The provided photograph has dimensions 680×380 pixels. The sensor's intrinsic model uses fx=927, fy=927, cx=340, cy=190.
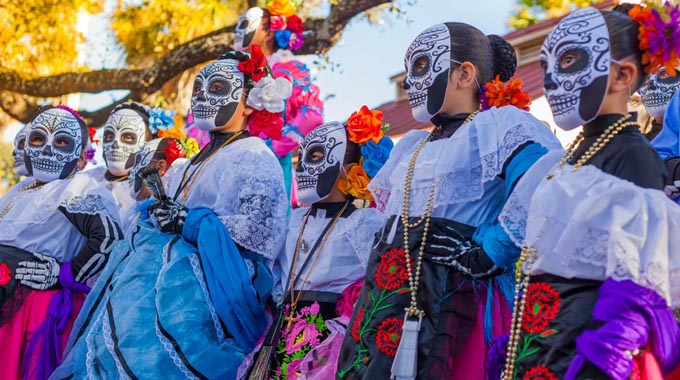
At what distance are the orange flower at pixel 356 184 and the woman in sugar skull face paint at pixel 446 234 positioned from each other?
79 cm

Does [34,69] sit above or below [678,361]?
above

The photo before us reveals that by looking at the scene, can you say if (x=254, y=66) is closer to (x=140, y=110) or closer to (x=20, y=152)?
(x=140, y=110)

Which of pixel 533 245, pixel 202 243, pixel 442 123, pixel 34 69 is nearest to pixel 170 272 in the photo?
pixel 202 243

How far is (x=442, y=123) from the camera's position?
425cm

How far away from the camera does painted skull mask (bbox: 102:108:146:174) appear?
7242 millimetres

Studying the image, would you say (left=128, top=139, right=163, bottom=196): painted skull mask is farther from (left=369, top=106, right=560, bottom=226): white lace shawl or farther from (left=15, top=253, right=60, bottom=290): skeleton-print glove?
(left=369, top=106, right=560, bottom=226): white lace shawl

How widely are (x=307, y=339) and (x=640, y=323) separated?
210 cm

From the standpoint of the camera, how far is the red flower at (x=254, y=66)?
5.47 m

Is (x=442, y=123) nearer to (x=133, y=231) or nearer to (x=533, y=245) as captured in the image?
(x=533, y=245)

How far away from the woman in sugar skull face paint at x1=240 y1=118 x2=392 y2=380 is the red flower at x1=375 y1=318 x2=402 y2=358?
0.75 m

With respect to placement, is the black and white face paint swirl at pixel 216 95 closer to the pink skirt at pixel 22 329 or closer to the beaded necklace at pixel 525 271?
the pink skirt at pixel 22 329

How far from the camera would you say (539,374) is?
3.21 m

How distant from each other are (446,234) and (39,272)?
2.97m

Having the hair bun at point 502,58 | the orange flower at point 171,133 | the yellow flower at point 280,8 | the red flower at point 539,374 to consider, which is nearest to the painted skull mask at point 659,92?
the hair bun at point 502,58
